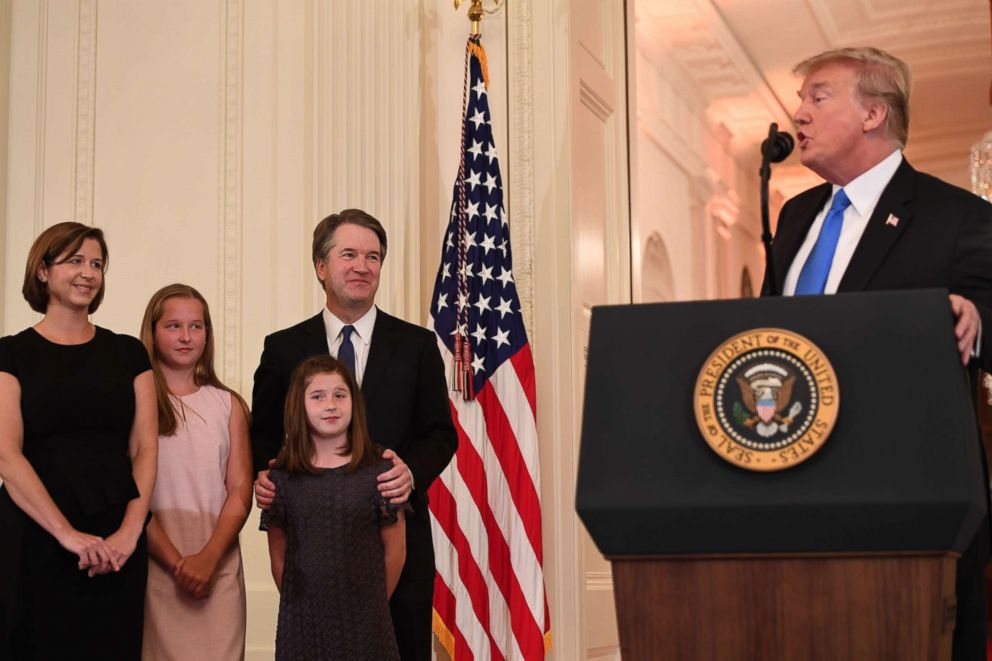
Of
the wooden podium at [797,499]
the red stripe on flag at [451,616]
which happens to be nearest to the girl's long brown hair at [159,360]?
the red stripe on flag at [451,616]

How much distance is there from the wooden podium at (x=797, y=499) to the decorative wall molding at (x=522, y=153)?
3.97 m

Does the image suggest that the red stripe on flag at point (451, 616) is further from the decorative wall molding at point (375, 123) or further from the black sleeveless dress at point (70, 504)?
the black sleeveless dress at point (70, 504)

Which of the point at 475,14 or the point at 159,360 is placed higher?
the point at 475,14

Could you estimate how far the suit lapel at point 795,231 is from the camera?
8.50 ft

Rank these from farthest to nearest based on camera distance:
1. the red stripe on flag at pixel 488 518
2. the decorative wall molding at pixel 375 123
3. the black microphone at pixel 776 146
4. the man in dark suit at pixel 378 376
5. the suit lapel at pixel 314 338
A: the decorative wall molding at pixel 375 123 → the red stripe on flag at pixel 488 518 → the suit lapel at pixel 314 338 → the man in dark suit at pixel 378 376 → the black microphone at pixel 776 146

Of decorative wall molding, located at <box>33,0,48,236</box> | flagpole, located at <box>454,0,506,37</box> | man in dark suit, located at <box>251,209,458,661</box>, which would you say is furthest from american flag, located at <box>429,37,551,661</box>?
decorative wall molding, located at <box>33,0,48,236</box>

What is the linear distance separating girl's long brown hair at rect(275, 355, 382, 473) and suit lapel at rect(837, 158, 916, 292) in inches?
63.4

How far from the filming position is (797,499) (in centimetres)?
166

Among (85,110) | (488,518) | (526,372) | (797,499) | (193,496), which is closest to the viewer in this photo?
(797,499)

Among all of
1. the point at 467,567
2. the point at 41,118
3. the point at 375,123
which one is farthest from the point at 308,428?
the point at 41,118

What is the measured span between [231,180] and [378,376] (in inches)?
98.6

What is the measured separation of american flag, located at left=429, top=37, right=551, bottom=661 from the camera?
5180 mm

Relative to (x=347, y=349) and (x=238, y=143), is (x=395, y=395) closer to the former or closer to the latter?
(x=347, y=349)

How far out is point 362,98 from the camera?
19.2ft
